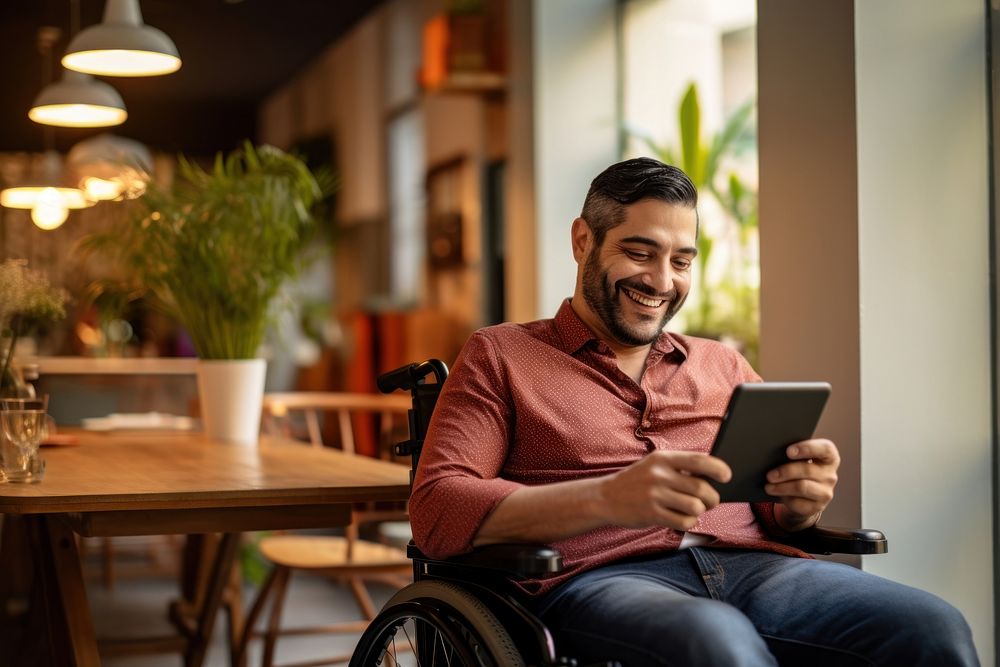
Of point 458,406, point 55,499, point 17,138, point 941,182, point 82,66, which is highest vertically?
point 17,138

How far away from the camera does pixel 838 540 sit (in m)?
2.00

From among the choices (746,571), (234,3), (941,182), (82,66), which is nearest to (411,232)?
(234,3)

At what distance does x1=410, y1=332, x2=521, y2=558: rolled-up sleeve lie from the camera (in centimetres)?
184

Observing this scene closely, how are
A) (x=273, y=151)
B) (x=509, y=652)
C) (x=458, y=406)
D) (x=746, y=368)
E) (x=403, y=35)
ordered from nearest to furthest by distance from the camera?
1. (x=509, y=652)
2. (x=458, y=406)
3. (x=746, y=368)
4. (x=273, y=151)
5. (x=403, y=35)

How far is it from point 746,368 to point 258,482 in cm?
98

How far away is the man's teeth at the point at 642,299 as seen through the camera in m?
2.07

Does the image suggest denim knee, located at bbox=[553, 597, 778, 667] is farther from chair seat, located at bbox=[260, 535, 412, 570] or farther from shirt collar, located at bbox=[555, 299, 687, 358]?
chair seat, located at bbox=[260, 535, 412, 570]

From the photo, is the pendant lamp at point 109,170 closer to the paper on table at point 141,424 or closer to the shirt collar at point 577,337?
the paper on table at point 141,424

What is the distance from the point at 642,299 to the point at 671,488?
0.49 meters

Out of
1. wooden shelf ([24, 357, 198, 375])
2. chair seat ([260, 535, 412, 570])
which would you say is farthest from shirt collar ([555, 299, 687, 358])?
wooden shelf ([24, 357, 198, 375])

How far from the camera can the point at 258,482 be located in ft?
7.90

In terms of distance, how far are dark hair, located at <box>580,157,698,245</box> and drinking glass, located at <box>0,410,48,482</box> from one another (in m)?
1.24

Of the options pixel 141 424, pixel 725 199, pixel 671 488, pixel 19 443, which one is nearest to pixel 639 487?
pixel 671 488

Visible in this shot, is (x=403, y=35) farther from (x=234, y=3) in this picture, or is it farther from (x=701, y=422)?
(x=701, y=422)
